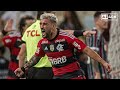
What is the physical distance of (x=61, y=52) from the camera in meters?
8.78

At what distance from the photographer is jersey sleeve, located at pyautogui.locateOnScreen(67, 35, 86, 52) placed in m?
8.58

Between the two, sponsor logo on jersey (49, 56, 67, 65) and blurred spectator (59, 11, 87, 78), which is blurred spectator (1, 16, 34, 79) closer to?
blurred spectator (59, 11, 87, 78)

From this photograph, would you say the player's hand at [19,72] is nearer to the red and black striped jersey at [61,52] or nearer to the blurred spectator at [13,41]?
the red and black striped jersey at [61,52]

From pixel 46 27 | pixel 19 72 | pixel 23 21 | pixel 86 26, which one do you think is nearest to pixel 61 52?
pixel 46 27

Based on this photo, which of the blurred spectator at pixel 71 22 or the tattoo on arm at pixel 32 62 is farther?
the blurred spectator at pixel 71 22

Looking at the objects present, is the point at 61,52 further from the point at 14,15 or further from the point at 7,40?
the point at 14,15

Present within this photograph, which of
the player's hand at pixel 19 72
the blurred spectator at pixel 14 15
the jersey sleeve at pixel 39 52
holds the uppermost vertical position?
the blurred spectator at pixel 14 15

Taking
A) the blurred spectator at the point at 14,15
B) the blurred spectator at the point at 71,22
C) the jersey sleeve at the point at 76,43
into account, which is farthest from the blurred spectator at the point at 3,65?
the jersey sleeve at the point at 76,43

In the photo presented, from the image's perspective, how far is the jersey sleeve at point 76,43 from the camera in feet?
28.1

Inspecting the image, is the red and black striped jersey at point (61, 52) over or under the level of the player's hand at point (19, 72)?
over

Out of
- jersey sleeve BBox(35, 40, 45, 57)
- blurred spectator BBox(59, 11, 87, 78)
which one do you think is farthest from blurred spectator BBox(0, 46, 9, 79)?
jersey sleeve BBox(35, 40, 45, 57)
